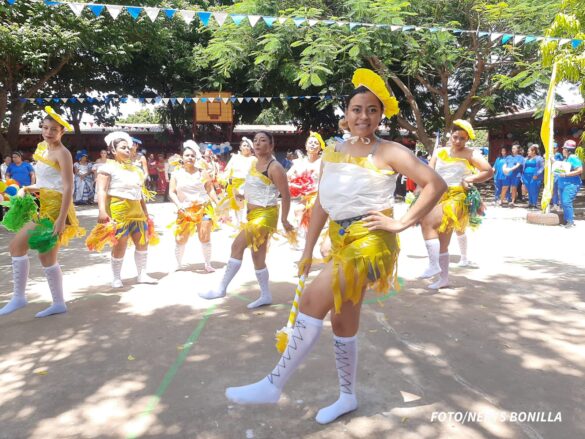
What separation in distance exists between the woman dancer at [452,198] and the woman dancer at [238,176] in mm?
2170

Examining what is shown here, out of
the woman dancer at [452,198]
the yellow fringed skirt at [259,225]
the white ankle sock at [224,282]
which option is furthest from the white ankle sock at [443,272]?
the white ankle sock at [224,282]

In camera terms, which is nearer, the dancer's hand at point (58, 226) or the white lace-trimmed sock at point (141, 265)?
the dancer's hand at point (58, 226)

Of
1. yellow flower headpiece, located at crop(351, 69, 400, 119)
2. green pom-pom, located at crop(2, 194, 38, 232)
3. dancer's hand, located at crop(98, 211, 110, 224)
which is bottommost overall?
dancer's hand, located at crop(98, 211, 110, 224)

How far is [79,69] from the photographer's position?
19125 millimetres

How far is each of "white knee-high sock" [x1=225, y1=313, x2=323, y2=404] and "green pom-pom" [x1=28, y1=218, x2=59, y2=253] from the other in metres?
2.52

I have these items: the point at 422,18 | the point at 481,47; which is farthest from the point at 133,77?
the point at 481,47

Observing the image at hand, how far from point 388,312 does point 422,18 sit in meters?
12.3

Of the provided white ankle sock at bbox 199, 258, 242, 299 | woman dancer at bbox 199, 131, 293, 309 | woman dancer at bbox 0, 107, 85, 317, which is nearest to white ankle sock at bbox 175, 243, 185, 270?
white ankle sock at bbox 199, 258, 242, 299

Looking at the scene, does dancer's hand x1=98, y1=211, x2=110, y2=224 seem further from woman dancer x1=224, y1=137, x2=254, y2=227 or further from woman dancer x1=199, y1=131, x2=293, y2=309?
woman dancer x1=199, y1=131, x2=293, y2=309

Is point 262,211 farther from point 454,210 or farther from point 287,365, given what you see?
point 287,365

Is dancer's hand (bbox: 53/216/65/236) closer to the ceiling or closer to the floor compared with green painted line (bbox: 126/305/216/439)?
closer to the ceiling

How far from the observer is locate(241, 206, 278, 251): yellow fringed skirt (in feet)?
15.8

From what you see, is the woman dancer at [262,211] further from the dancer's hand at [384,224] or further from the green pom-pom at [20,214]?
the dancer's hand at [384,224]

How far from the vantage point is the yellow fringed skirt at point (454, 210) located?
534 cm
